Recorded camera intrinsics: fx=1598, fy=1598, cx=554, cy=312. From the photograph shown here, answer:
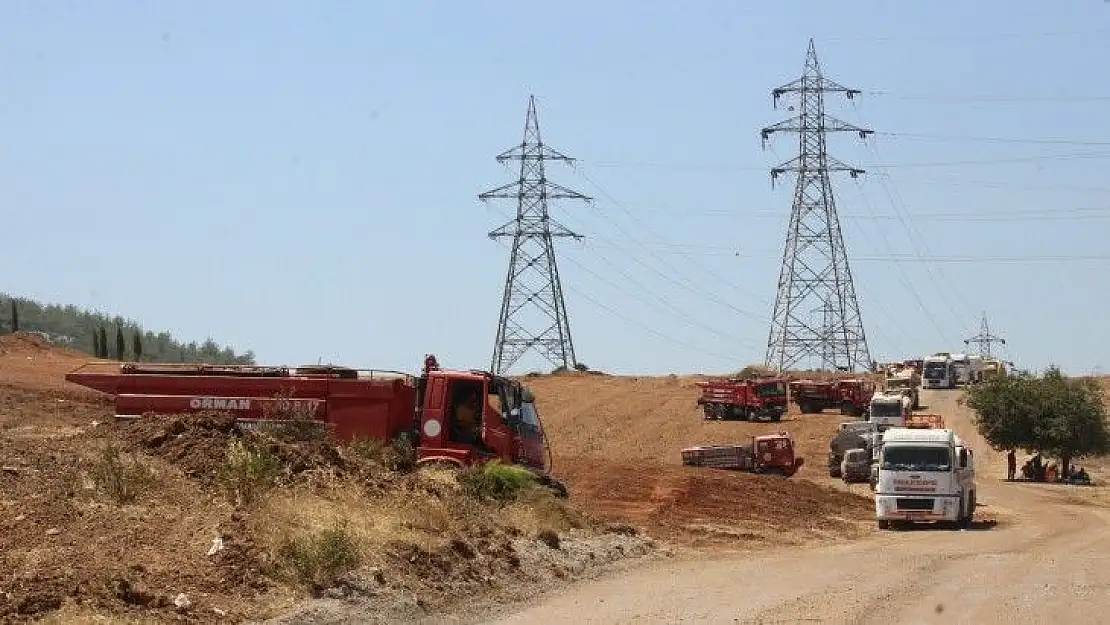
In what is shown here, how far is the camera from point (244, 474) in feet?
72.5

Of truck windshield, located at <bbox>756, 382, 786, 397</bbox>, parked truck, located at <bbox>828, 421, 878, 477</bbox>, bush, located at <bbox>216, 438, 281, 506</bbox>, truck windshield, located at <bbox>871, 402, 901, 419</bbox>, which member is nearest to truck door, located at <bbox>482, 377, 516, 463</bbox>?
bush, located at <bbox>216, 438, 281, 506</bbox>

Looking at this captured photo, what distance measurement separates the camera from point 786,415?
3280 inches

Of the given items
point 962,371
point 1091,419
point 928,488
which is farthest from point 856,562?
point 962,371

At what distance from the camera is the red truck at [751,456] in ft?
178

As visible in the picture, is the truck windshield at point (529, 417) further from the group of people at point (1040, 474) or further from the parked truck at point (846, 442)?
the group of people at point (1040, 474)

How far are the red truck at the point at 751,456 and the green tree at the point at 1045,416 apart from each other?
785 inches

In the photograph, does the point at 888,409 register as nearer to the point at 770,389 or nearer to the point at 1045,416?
the point at 1045,416

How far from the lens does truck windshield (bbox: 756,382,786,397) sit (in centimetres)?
7869

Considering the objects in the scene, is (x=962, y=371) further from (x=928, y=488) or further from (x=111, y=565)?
(x=111, y=565)

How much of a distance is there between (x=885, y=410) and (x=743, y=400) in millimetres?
11283

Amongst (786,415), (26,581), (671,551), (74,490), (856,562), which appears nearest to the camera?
(26,581)

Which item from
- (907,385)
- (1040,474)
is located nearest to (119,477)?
(1040,474)

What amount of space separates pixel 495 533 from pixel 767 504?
16212mm

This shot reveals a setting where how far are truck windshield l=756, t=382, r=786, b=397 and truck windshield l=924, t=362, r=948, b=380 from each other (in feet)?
92.4
